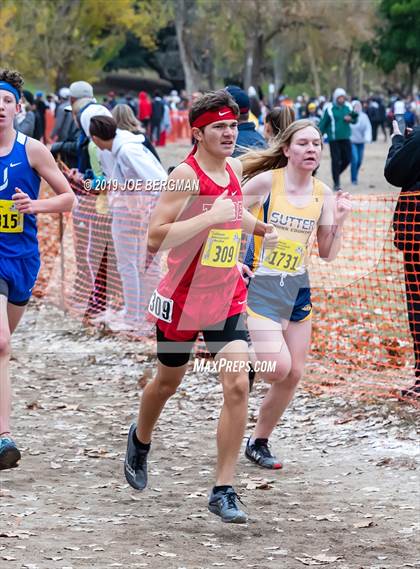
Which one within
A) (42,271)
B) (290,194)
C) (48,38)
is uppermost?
(290,194)

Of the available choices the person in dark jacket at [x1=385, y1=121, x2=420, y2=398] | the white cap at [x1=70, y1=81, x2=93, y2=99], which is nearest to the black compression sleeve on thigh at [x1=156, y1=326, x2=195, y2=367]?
the person in dark jacket at [x1=385, y1=121, x2=420, y2=398]

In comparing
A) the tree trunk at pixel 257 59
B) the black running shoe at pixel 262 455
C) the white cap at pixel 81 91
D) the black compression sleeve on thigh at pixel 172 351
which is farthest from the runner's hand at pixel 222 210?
the tree trunk at pixel 257 59

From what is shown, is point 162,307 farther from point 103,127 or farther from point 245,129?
point 103,127

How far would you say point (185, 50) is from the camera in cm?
7088

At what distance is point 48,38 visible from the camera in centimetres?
6191

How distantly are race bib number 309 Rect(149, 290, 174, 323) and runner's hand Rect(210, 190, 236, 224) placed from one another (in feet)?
1.69

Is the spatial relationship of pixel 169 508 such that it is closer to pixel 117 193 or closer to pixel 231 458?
pixel 231 458

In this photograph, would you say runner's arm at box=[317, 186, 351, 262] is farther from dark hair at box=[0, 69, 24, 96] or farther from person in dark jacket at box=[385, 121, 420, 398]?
dark hair at box=[0, 69, 24, 96]

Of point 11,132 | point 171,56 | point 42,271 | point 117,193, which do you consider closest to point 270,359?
point 11,132

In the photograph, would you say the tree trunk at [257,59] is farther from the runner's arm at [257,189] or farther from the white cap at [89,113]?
the runner's arm at [257,189]

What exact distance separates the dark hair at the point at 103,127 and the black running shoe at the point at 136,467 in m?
4.24

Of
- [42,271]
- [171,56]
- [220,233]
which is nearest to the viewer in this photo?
[220,233]

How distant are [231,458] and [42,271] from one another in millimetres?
8067

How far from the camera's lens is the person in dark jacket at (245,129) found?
9102mm
